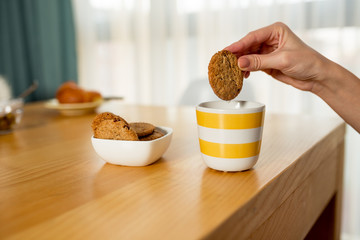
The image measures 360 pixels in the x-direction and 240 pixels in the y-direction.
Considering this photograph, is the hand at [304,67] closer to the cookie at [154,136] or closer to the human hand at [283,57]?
the human hand at [283,57]

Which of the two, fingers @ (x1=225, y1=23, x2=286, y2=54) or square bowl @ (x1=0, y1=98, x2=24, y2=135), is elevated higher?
fingers @ (x1=225, y1=23, x2=286, y2=54)

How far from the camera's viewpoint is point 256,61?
648 millimetres

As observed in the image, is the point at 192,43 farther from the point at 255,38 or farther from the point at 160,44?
the point at 255,38

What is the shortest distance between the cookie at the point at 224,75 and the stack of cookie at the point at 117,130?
0.14 metres

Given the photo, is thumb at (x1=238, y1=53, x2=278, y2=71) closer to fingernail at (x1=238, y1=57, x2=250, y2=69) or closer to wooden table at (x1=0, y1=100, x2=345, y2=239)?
fingernail at (x1=238, y1=57, x2=250, y2=69)

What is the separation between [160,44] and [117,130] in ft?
5.23

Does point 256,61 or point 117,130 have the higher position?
point 256,61

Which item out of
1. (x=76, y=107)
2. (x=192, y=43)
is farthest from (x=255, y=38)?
(x=192, y=43)

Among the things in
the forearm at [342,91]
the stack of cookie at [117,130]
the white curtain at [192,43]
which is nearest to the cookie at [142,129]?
the stack of cookie at [117,130]

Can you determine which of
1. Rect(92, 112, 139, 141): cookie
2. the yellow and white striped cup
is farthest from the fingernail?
Rect(92, 112, 139, 141): cookie

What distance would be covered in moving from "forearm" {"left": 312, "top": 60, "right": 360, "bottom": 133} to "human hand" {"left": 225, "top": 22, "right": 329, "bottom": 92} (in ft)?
0.07

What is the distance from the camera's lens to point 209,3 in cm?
186

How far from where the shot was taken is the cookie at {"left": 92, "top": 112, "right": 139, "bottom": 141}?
23.1 inches

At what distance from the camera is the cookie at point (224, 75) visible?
23.2 inches
